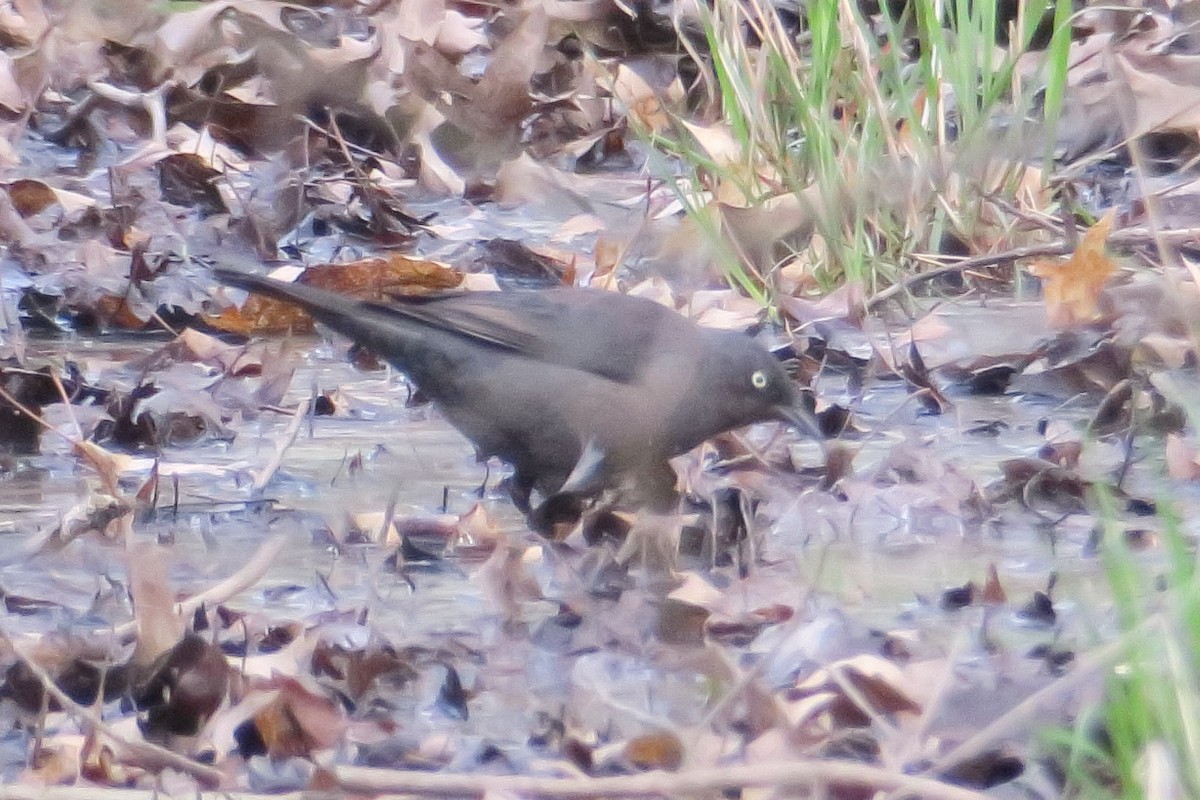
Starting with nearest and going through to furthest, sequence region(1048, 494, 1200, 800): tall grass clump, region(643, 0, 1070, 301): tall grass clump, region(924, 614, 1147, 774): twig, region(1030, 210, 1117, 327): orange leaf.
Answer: region(1048, 494, 1200, 800): tall grass clump < region(924, 614, 1147, 774): twig < region(1030, 210, 1117, 327): orange leaf < region(643, 0, 1070, 301): tall grass clump

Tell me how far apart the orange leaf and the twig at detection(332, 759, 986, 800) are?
2408 millimetres

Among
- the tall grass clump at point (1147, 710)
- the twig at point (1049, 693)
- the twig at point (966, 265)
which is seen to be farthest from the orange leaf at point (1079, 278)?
the twig at point (1049, 693)

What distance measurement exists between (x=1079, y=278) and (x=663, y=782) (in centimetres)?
263

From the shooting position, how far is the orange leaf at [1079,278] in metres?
4.56

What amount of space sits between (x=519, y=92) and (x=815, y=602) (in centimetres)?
422

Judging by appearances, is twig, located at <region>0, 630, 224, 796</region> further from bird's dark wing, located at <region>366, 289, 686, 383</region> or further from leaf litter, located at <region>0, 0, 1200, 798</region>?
bird's dark wing, located at <region>366, 289, 686, 383</region>

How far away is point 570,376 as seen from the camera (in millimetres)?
4395

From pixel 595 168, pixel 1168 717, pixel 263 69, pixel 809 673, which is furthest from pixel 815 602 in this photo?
pixel 263 69

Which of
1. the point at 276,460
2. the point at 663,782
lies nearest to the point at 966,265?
the point at 276,460

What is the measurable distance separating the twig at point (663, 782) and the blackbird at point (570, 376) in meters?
1.74

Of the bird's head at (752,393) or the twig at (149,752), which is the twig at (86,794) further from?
the bird's head at (752,393)

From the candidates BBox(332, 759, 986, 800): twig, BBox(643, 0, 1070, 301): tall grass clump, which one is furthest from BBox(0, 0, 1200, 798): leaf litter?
BBox(643, 0, 1070, 301): tall grass clump

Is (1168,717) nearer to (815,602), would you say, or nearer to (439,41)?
(815,602)

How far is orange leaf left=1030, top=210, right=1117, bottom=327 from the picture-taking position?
15.0ft
